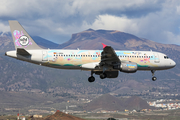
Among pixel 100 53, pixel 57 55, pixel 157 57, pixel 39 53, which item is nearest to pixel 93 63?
pixel 100 53

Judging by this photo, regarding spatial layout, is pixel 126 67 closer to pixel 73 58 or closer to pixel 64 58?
pixel 73 58

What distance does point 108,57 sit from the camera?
185ft

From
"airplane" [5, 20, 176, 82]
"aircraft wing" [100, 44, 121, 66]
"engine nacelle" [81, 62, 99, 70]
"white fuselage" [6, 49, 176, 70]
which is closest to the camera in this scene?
"aircraft wing" [100, 44, 121, 66]

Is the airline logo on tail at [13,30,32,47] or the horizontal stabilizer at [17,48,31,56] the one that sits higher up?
the airline logo on tail at [13,30,32,47]

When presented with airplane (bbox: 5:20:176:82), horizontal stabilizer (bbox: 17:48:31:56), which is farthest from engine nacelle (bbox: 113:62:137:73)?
horizontal stabilizer (bbox: 17:48:31:56)

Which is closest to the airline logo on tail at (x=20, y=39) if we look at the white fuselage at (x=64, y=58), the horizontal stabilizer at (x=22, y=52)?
the white fuselage at (x=64, y=58)

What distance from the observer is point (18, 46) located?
5972cm

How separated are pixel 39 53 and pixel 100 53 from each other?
40.6 feet

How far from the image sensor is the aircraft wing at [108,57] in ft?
179

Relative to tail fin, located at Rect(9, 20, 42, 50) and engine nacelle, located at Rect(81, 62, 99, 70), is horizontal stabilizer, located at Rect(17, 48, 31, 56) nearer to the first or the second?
tail fin, located at Rect(9, 20, 42, 50)

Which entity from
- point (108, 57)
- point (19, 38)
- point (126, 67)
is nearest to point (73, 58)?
point (108, 57)

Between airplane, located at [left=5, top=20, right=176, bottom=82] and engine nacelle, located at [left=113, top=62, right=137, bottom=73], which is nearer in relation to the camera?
airplane, located at [left=5, top=20, right=176, bottom=82]

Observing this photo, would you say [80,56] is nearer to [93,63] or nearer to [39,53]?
[93,63]

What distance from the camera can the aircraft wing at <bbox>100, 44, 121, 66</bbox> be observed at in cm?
5446
